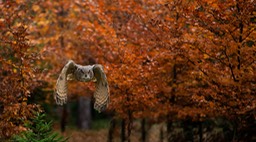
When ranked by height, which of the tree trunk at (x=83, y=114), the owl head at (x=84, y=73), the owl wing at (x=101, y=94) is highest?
the owl head at (x=84, y=73)

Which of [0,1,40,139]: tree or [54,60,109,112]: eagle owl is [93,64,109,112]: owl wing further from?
[0,1,40,139]: tree

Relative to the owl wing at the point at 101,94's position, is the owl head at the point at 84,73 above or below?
above

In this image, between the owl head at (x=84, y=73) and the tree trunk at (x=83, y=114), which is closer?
the owl head at (x=84, y=73)

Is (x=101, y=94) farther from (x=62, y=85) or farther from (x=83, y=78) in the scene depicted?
(x=62, y=85)

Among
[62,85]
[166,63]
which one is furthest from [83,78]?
[166,63]

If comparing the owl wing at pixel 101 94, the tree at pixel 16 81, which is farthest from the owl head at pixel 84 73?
the tree at pixel 16 81

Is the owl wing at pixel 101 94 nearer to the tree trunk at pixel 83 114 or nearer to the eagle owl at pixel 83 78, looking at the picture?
the eagle owl at pixel 83 78

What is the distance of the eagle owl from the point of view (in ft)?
26.1

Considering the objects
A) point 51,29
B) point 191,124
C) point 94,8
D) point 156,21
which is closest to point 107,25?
point 94,8

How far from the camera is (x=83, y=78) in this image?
805 cm

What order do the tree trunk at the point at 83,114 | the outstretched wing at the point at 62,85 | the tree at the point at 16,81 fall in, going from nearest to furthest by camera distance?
the outstretched wing at the point at 62,85 → the tree at the point at 16,81 → the tree trunk at the point at 83,114

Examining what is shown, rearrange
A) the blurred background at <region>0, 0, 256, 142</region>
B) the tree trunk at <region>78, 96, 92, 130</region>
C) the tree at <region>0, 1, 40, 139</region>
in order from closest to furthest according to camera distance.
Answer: the blurred background at <region>0, 0, 256, 142</region> → the tree at <region>0, 1, 40, 139</region> → the tree trunk at <region>78, 96, 92, 130</region>

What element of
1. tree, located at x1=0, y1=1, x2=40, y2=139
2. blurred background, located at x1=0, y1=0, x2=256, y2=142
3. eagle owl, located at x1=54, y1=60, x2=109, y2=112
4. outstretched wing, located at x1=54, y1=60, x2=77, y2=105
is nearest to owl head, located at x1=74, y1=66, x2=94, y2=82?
eagle owl, located at x1=54, y1=60, x2=109, y2=112

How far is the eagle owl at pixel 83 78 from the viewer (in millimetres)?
A: 7965
